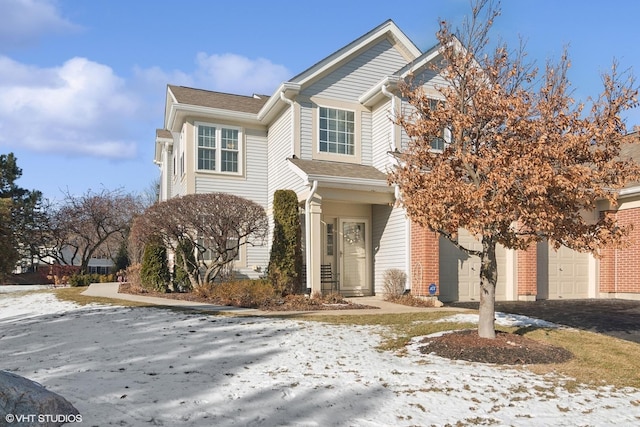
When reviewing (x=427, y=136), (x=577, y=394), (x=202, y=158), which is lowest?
(x=577, y=394)

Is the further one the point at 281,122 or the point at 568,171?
the point at 281,122

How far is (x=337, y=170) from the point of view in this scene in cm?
1373

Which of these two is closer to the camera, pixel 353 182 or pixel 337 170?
pixel 353 182

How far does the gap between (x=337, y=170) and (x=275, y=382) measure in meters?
9.17

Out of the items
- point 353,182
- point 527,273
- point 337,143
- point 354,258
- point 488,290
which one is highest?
point 337,143

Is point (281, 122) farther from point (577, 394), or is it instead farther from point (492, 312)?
point (577, 394)

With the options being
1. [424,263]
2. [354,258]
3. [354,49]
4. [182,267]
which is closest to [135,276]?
[182,267]

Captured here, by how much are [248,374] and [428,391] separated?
1.93 metres

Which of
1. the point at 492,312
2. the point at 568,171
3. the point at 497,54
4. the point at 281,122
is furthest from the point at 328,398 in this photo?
the point at 281,122

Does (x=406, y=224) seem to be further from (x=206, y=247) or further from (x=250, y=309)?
(x=206, y=247)

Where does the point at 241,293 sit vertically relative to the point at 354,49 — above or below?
below

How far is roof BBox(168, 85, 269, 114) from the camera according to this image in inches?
630

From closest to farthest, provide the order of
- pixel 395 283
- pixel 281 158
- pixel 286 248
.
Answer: pixel 286 248
pixel 395 283
pixel 281 158

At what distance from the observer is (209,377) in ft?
→ 17.1
